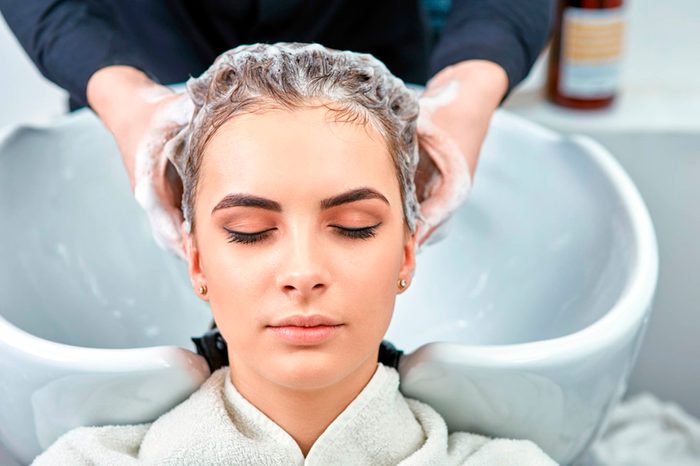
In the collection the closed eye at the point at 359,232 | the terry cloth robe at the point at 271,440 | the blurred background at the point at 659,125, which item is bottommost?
the blurred background at the point at 659,125

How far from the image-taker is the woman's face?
0.79 m

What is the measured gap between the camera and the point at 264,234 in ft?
2.65

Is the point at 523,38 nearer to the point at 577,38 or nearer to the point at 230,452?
the point at 577,38

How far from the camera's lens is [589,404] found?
92 centimetres

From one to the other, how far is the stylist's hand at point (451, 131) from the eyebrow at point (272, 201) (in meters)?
0.19

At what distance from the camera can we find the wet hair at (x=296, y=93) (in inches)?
33.3

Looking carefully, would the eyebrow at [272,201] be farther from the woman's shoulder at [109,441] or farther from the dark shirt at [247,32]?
the dark shirt at [247,32]

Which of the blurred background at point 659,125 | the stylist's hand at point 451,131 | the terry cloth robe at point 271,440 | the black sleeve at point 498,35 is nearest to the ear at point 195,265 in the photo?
the terry cloth robe at point 271,440

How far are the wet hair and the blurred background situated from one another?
3.09 ft

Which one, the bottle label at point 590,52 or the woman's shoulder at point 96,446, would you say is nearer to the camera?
the woman's shoulder at point 96,446

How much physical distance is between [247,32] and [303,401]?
2.14ft

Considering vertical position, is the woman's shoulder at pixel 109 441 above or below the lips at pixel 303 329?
below

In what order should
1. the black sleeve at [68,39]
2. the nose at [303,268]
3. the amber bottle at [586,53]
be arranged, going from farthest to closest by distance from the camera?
the amber bottle at [586,53] → the black sleeve at [68,39] → the nose at [303,268]

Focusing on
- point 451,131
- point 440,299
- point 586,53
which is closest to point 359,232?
point 451,131
